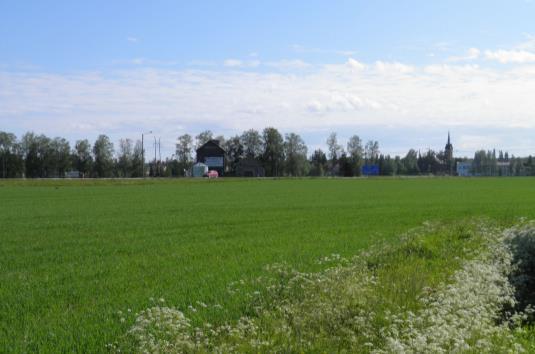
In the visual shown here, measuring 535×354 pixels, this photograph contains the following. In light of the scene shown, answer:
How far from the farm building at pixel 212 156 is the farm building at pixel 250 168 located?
7.12m

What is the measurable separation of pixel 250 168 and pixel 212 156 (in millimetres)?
14243

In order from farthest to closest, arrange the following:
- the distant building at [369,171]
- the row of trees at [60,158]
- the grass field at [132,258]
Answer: the distant building at [369,171], the row of trees at [60,158], the grass field at [132,258]

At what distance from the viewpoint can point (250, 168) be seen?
572 feet

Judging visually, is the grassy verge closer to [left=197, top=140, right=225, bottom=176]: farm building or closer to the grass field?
the grass field

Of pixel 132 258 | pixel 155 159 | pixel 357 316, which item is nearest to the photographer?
pixel 357 316

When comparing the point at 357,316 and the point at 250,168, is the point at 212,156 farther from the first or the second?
the point at 357,316

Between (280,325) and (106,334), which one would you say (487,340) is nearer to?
(280,325)

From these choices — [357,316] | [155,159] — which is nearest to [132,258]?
[357,316]

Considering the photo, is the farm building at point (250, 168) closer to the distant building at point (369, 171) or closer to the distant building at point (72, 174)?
the distant building at point (369, 171)

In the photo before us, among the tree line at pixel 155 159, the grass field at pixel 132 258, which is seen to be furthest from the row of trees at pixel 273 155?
the grass field at pixel 132 258

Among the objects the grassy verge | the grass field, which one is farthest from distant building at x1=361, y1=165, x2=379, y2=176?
the grassy verge

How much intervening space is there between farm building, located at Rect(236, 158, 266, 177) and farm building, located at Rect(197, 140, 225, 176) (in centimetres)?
712

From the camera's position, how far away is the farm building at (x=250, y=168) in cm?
17438

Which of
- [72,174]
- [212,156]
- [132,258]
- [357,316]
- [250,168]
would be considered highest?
[212,156]
